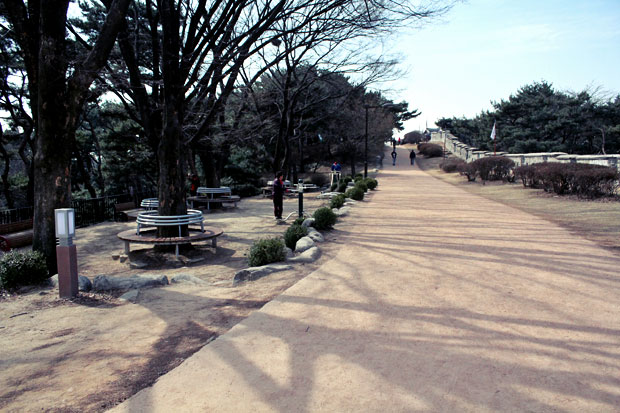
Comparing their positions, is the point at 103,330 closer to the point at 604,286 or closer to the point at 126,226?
the point at 604,286

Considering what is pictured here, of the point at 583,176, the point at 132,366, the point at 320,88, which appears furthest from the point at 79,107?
the point at 320,88

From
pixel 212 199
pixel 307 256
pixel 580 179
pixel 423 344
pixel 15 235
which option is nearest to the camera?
pixel 423 344

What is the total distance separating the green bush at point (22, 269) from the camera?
624cm

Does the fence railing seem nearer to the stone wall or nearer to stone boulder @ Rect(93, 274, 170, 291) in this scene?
stone boulder @ Rect(93, 274, 170, 291)

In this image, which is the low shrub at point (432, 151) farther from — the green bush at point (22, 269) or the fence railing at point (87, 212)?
the green bush at point (22, 269)

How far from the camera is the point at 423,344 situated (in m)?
3.54

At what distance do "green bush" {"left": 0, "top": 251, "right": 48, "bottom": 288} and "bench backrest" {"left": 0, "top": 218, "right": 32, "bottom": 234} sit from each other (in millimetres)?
5747

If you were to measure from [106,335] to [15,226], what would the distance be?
32.1 ft

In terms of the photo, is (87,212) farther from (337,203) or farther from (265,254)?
(265,254)

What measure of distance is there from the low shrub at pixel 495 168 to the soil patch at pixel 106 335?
20307 mm

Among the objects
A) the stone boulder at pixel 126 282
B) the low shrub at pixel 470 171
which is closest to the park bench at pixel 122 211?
the stone boulder at pixel 126 282

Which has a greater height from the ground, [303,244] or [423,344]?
[303,244]

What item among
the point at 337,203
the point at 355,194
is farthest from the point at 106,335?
the point at 355,194

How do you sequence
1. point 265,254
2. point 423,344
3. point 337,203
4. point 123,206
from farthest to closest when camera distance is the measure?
point 123,206 < point 337,203 < point 265,254 < point 423,344
